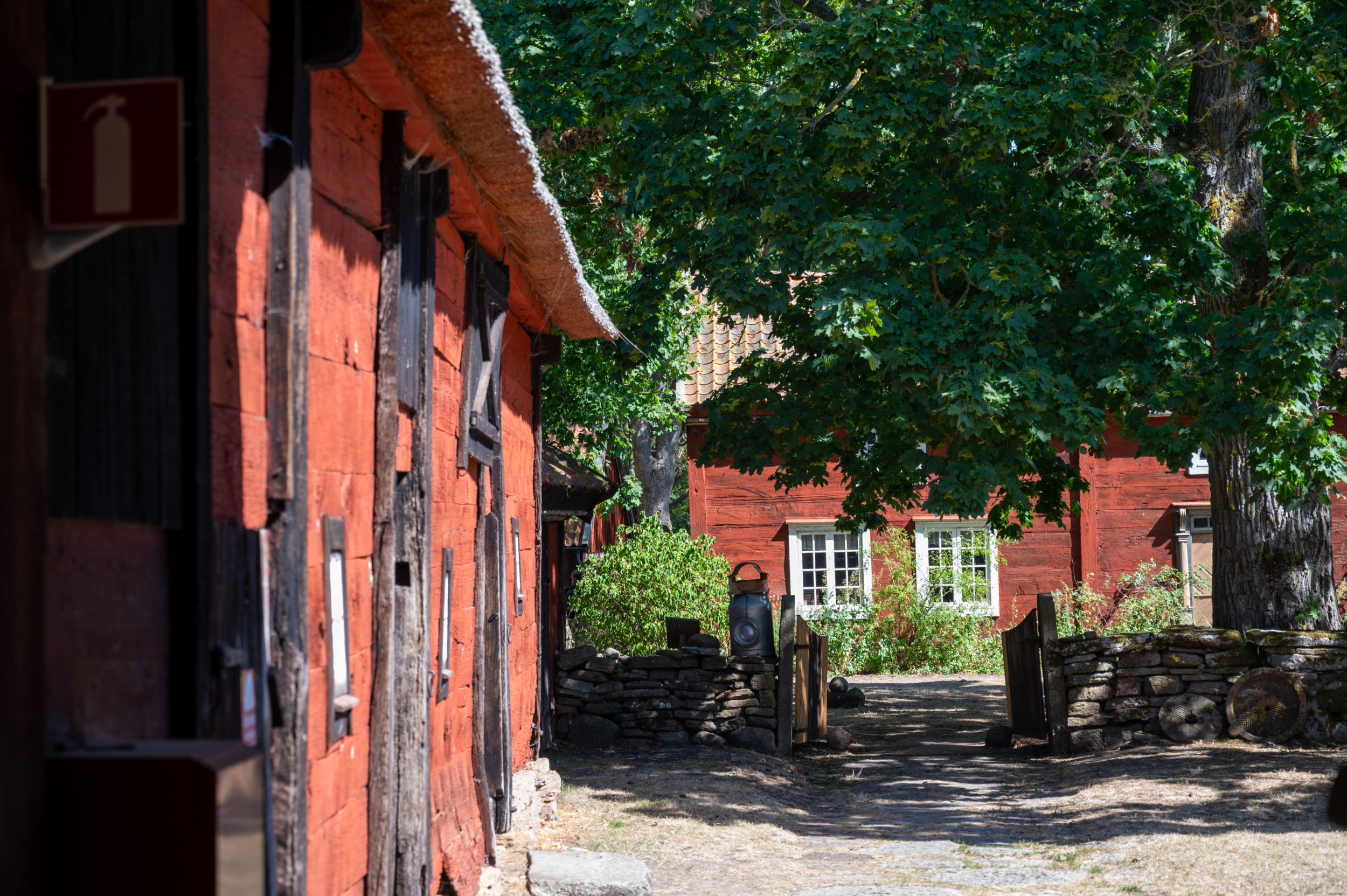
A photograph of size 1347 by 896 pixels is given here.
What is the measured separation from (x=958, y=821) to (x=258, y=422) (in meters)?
6.65

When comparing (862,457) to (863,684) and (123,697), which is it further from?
(123,697)

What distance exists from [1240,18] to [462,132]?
24.2 feet

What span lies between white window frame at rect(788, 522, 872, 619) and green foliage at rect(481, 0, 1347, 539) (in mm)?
7817

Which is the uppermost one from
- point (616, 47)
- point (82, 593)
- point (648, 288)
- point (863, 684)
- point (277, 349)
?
point (616, 47)

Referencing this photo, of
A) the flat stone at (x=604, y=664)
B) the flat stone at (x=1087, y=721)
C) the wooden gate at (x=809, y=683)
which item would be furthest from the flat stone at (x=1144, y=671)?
the flat stone at (x=604, y=664)

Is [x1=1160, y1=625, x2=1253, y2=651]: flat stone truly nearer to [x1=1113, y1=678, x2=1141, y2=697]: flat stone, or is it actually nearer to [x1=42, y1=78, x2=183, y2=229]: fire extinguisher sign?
[x1=1113, y1=678, x2=1141, y2=697]: flat stone

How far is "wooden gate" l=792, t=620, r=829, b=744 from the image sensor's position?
35.8ft

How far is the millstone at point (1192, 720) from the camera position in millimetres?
9641

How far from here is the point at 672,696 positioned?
34.6ft

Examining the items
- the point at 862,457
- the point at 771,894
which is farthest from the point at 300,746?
the point at 862,457

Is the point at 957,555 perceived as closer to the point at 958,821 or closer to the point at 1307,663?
the point at 1307,663

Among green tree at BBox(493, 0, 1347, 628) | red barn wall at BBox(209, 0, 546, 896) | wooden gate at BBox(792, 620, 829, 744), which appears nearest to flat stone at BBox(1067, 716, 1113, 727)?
green tree at BBox(493, 0, 1347, 628)

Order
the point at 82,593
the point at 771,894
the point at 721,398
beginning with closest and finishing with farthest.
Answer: the point at 82,593 → the point at 771,894 → the point at 721,398

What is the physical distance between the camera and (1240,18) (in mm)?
9047
